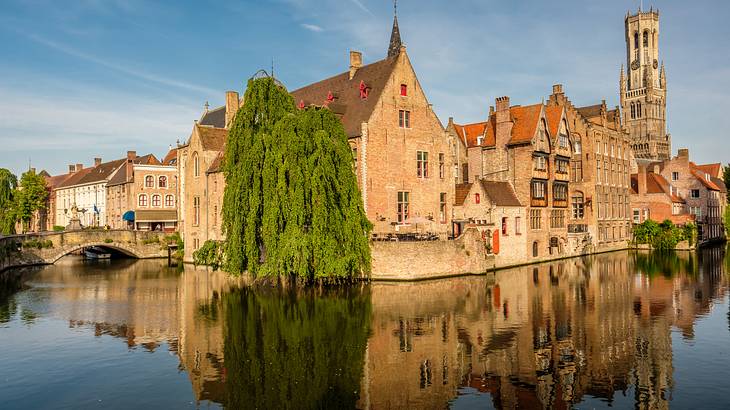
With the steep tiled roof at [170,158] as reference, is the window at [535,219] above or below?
below

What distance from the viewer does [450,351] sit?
1938 cm

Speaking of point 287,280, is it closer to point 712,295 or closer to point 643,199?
point 712,295

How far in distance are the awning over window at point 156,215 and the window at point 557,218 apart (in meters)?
44.3

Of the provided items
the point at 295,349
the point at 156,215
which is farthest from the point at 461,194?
the point at 156,215

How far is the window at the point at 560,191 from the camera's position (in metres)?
51.7

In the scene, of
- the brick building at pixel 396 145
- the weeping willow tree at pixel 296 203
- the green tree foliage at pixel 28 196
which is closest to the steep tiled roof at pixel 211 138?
the brick building at pixel 396 145

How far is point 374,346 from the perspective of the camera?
20.2 metres

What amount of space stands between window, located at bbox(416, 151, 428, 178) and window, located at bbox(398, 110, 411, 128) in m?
2.37

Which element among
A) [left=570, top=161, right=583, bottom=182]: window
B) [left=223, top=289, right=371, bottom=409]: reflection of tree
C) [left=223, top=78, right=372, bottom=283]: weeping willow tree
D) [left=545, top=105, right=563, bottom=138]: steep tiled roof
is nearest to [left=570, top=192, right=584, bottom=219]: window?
[left=570, top=161, right=583, bottom=182]: window

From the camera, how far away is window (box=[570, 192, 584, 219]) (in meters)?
57.0

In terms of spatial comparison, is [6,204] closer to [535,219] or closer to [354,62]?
[354,62]

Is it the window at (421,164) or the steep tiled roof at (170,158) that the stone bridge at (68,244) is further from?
the window at (421,164)

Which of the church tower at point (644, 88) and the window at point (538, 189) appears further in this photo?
the church tower at point (644, 88)

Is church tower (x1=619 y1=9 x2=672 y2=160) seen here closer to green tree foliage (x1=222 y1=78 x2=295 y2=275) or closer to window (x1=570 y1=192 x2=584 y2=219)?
window (x1=570 y1=192 x2=584 y2=219)
